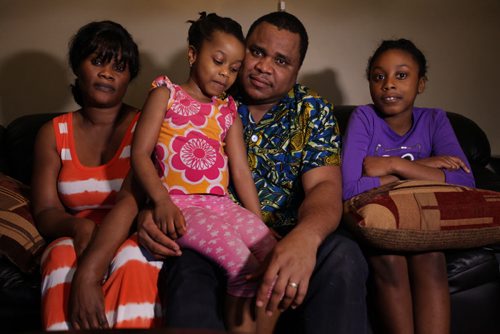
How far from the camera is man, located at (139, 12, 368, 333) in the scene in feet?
3.78

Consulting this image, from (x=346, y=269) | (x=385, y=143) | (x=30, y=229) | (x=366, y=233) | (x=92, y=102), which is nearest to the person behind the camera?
(x=346, y=269)

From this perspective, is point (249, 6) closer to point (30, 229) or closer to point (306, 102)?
point (306, 102)

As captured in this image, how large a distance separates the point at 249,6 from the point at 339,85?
0.69 meters

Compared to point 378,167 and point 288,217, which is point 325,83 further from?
point 288,217

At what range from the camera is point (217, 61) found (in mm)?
1478

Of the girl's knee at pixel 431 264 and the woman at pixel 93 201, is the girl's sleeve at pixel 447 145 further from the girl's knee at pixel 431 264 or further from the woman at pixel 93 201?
the woman at pixel 93 201

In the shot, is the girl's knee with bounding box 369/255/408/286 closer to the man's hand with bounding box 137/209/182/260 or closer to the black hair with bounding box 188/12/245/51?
the man's hand with bounding box 137/209/182/260

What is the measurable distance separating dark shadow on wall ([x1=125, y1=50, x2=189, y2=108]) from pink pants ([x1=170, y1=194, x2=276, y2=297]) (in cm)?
134

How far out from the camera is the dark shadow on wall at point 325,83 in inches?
105

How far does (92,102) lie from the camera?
1672 mm

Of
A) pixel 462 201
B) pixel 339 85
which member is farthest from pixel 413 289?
pixel 339 85

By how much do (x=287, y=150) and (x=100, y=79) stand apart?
0.71 m

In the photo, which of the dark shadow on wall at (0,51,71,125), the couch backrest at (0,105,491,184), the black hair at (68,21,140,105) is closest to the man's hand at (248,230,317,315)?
the black hair at (68,21,140,105)

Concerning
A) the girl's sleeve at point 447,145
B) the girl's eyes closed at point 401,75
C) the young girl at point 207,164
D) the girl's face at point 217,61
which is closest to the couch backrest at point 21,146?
the young girl at point 207,164
